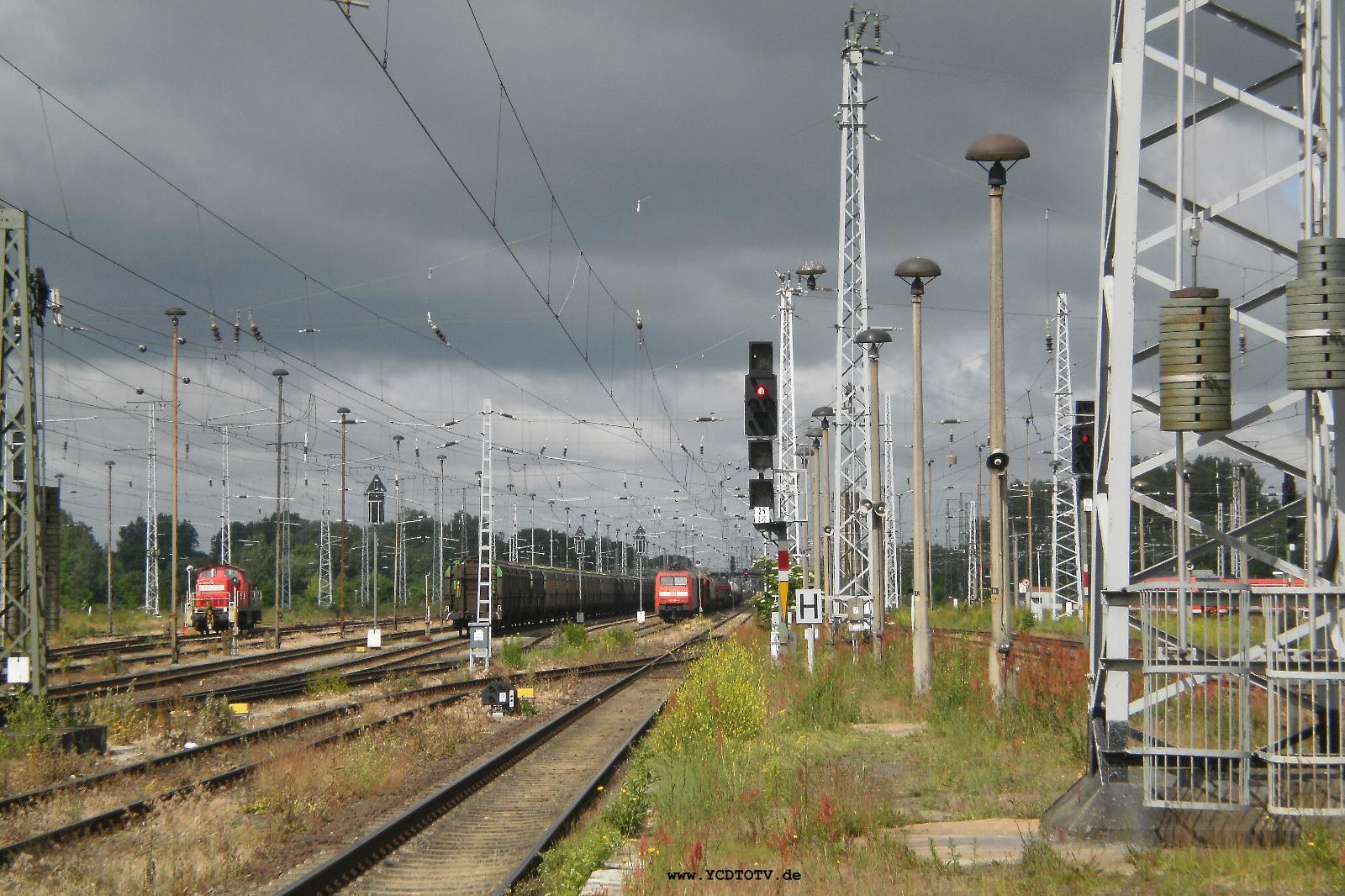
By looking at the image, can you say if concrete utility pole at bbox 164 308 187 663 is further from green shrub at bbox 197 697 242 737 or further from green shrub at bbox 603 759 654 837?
green shrub at bbox 603 759 654 837

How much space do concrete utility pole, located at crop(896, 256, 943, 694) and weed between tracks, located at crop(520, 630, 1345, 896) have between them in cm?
62

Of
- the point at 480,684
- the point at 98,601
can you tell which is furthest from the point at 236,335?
the point at 98,601

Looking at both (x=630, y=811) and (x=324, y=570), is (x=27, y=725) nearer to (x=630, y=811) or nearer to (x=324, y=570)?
(x=630, y=811)

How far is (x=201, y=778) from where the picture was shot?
52.3 ft

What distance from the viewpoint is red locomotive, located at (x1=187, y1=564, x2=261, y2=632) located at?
55250mm

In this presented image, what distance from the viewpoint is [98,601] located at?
11944cm

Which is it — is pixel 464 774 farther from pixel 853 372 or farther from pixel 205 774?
pixel 853 372

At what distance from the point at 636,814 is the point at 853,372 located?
1972cm

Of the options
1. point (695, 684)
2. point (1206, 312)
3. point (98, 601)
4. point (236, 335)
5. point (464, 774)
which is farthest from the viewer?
point (98, 601)

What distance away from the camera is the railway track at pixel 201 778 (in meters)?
12.2

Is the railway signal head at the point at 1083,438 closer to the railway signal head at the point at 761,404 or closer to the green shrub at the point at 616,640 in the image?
the railway signal head at the point at 761,404

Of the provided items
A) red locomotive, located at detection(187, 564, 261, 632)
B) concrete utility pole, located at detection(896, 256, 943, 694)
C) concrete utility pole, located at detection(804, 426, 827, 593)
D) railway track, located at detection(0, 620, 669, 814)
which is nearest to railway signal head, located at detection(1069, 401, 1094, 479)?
concrete utility pole, located at detection(896, 256, 943, 694)

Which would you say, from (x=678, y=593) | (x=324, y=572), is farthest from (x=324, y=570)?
(x=678, y=593)

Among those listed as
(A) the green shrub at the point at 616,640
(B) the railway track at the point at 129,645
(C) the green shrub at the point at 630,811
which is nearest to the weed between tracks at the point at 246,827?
(C) the green shrub at the point at 630,811
